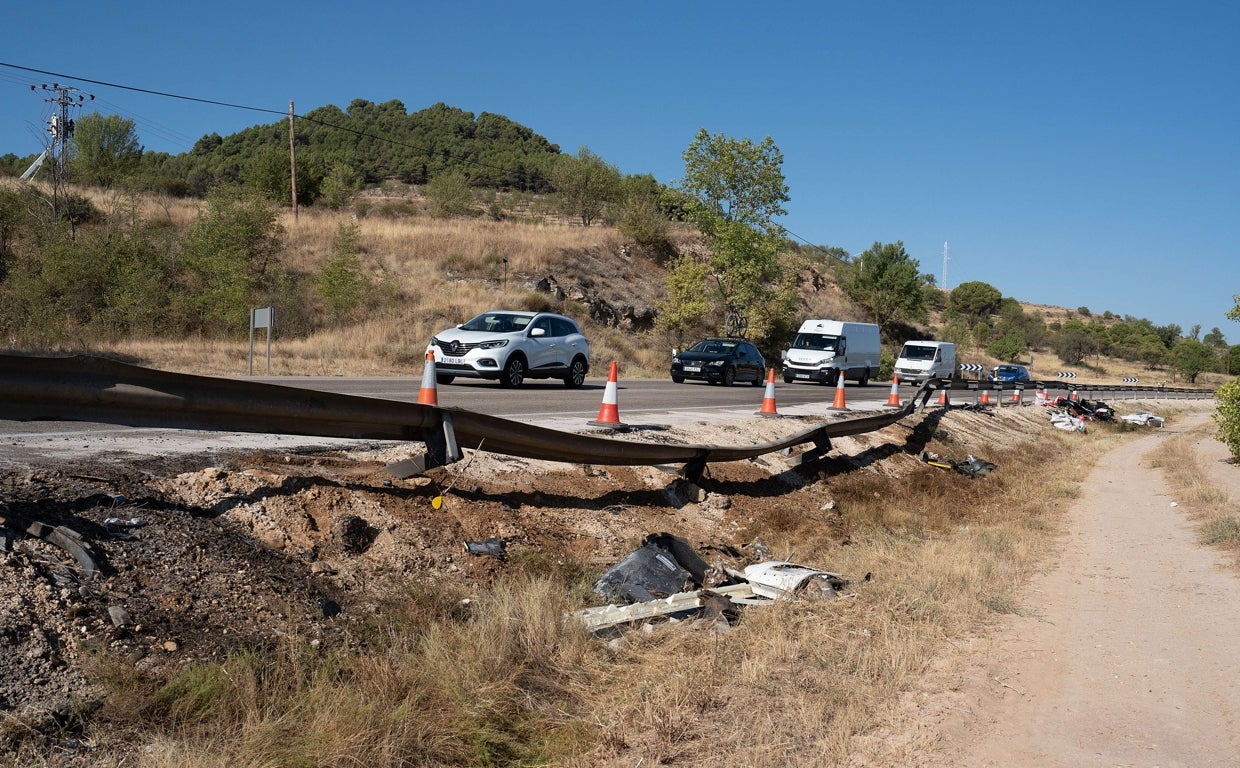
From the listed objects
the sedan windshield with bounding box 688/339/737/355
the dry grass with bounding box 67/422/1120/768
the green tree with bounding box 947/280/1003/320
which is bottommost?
the dry grass with bounding box 67/422/1120/768

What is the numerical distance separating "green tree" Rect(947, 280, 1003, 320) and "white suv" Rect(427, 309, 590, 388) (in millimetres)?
104274

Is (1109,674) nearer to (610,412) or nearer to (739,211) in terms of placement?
(610,412)

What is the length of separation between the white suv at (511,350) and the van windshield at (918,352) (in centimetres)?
2303

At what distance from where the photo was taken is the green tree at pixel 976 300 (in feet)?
384

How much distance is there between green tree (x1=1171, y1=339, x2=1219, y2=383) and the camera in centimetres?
8975

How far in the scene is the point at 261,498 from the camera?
5.44 metres

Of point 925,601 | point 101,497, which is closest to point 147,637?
point 101,497

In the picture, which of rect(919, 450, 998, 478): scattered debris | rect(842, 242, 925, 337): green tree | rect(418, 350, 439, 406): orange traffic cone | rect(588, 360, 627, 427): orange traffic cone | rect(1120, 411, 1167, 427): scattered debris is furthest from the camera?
rect(842, 242, 925, 337): green tree

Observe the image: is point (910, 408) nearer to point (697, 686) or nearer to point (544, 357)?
point (544, 357)

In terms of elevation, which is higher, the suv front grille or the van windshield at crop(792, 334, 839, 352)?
the van windshield at crop(792, 334, 839, 352)

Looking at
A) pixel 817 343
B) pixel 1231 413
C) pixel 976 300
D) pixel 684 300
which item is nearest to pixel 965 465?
pixel 1231 413

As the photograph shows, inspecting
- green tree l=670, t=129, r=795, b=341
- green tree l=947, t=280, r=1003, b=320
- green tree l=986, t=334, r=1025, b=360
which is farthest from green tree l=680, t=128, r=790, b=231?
green tree l=947, t=280, r=1003, b=320

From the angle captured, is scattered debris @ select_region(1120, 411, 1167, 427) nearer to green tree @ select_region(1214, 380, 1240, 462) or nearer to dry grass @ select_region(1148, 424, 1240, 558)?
dry grass @ select_region(1148, 424, 1240, 558)

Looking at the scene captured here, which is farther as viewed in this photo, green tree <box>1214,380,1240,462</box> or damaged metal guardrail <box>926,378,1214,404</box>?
damaged metal guardrail <box>926,378,1214,404</box>
